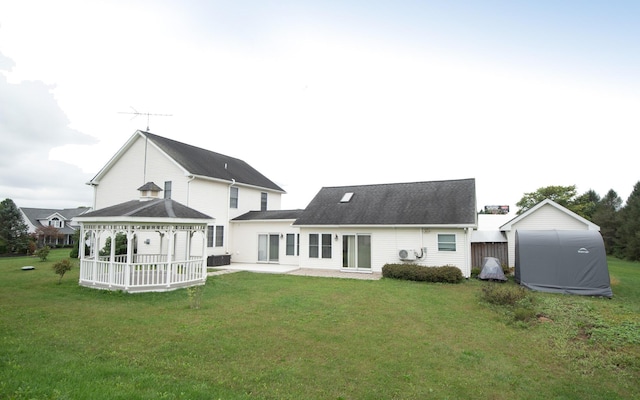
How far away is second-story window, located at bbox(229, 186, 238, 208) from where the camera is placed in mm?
23066

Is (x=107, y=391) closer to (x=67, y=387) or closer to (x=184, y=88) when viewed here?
(x=67, y=387)

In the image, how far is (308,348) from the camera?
640cm

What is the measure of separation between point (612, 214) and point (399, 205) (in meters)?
36.0

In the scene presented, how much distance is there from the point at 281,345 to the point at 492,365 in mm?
3896

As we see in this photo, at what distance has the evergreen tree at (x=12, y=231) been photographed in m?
33.7

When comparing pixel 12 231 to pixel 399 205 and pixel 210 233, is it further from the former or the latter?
pixel 399 205

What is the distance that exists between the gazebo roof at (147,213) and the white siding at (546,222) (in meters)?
16.7

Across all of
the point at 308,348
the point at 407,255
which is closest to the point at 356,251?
the point at 407,255

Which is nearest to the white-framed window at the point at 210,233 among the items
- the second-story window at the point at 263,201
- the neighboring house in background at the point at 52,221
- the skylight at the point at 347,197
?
the second-story window at the point at 263,201

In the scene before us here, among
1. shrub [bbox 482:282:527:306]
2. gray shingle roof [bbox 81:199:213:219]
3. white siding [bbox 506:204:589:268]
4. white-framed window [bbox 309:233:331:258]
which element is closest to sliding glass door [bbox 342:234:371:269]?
white-framed window [bbox 309:233:331:258]

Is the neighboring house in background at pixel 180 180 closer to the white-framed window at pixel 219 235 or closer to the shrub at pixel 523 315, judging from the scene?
the white-framed window at pixel 219 235

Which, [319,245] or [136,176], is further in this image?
[136,176]

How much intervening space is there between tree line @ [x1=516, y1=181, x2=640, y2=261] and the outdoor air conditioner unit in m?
23.5

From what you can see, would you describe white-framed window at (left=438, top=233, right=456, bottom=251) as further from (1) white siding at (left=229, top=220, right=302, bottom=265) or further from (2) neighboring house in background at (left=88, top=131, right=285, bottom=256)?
(2) neighboring house in background at (left=88, top=131, right=285, bottom=256)
